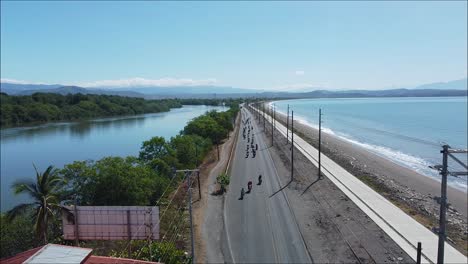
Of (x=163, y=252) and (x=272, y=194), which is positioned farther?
(x=272, y=194)

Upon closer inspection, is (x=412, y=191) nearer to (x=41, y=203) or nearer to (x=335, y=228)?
(x=335, y=228)

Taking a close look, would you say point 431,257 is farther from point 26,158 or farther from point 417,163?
point 26,158

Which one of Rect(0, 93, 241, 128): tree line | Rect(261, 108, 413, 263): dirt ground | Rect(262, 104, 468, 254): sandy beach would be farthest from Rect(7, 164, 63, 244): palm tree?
Rect(0, 93, 241, 128): tree line

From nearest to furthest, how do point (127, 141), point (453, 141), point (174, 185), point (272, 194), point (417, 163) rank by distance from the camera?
point (272, 194) → point (174, 185) → point (417, 163) → point (453, 141) → point (127, 141)

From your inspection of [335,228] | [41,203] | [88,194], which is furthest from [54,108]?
[335,228]

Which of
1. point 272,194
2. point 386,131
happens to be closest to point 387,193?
point 272,194

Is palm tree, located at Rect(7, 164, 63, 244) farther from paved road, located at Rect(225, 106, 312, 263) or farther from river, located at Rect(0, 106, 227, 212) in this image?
river, located at Rect(0, 106, 227, 212)
